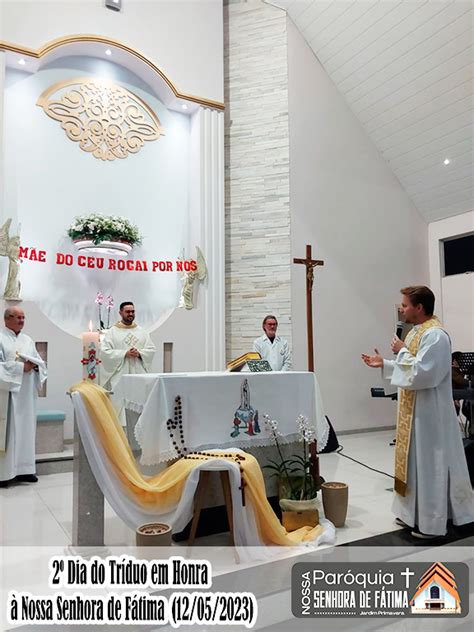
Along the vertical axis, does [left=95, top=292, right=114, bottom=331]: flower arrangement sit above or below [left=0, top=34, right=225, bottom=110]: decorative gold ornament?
below

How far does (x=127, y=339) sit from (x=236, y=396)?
2.64 m

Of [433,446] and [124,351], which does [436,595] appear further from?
[124,351]

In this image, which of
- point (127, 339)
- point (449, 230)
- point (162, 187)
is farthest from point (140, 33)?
point (449, 230)

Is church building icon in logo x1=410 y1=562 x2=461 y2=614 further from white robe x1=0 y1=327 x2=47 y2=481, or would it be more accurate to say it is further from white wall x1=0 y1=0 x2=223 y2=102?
white wall x1=0 y1=0 x2=223 y2=102

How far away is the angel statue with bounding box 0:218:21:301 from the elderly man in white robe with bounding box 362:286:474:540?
4406 mm

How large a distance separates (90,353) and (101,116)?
5080 mm

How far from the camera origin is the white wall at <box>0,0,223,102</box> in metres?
6.54

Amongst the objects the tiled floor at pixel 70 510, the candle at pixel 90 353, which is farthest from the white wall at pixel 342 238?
the candle at pixel 90 353

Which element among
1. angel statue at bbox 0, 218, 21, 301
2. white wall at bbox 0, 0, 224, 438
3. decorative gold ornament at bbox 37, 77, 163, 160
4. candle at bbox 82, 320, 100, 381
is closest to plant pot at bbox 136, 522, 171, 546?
candle at bbox 82, 320, 100, 381

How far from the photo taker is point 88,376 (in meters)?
3.37

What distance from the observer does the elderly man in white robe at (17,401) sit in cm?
507

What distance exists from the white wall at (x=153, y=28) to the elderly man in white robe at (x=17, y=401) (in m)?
3.86

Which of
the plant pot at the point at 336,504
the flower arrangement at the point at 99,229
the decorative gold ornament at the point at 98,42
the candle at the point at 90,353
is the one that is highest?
the decorative gold ornament at the point at 98,42

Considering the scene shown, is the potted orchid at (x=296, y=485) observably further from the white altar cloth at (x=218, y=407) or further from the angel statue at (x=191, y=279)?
the angel statue at (x=191, y=279)
